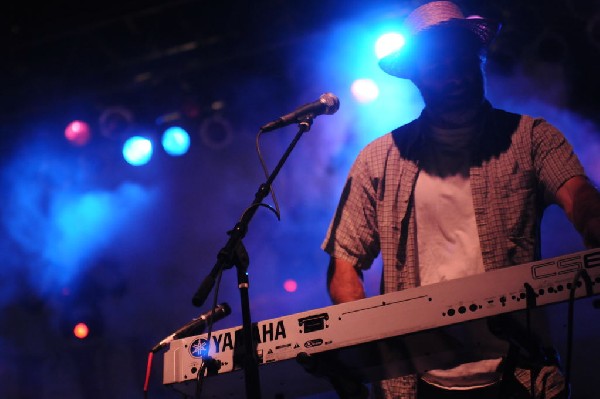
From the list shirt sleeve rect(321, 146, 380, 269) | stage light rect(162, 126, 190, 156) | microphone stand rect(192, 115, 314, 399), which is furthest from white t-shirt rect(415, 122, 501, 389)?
stage light rect(162, 126, 190, 156)

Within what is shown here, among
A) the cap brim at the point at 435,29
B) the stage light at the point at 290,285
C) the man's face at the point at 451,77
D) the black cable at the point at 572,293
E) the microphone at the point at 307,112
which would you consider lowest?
the black cable at the point at 572,293

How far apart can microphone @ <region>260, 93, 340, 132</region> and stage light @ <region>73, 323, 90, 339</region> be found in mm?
4582

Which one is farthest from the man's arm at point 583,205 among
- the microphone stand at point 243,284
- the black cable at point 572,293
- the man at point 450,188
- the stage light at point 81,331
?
the stage light at point 81,331

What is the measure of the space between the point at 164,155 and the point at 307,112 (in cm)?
421

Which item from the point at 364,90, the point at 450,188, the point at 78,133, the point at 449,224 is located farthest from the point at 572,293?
the point at 78,133

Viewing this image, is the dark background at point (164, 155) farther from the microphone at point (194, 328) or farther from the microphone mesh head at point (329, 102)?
the microphone at point (194, 328)

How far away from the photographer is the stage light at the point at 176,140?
6.39 meters

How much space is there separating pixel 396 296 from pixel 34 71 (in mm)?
5277

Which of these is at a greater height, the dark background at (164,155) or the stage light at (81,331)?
the dark background at (164,155)

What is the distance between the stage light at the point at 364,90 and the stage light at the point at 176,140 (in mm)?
1755

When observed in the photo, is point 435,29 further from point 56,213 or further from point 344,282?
point 56,213

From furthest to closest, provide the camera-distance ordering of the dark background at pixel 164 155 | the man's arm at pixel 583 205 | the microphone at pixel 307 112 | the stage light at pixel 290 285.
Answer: the stage light at pixel 290 285, the dark background at pixel 164 155, the microphone at pixel 307 112, the man's arm at pixel 583 205

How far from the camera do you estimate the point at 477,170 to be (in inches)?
103

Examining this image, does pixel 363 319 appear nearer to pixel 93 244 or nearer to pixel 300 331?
pixel 300 331
